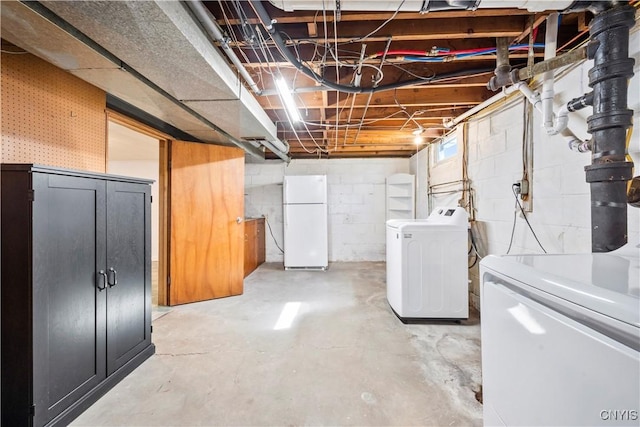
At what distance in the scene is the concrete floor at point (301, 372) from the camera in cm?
139

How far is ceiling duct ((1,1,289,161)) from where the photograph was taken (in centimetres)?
113

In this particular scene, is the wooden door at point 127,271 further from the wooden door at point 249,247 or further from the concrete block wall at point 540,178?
the concrete block wall at point 540,178

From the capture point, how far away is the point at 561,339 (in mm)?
617

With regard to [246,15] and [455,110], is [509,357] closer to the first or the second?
[246,15]

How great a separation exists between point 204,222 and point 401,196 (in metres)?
3.46

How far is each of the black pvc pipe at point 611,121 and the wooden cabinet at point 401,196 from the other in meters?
3.55

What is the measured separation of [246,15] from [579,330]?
1946mm

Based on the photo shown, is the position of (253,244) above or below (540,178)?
below

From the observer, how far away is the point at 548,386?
2.14ft

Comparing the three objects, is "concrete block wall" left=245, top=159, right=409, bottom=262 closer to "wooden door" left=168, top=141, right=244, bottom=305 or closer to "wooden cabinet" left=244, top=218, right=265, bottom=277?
"wooden cabinet" left=244, top=218, right=265, bottom=277

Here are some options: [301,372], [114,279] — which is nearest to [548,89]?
[301,372]

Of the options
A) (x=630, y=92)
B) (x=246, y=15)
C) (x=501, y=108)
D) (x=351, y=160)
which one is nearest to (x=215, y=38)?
(x=246, y=15)

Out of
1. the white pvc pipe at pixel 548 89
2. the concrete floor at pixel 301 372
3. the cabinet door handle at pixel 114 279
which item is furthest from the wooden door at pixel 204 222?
the white pvc pipe at pixel 548 89

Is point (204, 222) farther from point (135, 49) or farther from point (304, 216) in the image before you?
point (135, 49)
